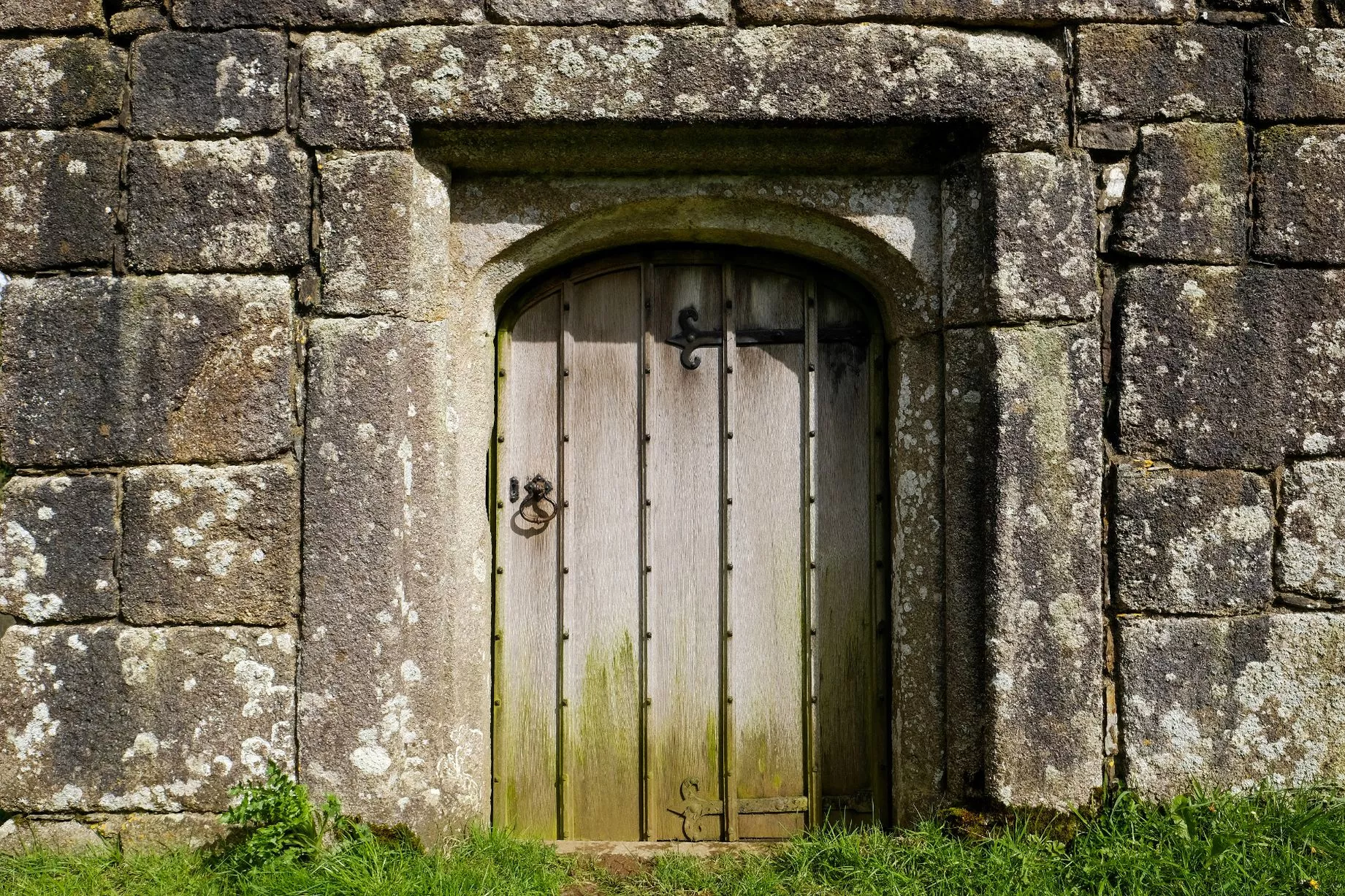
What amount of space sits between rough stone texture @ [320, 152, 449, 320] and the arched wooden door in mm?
468


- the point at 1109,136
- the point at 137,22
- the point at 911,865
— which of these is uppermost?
the point at 137,22

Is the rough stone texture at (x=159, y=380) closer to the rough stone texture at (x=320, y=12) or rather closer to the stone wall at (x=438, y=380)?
the stone wall at (x=438, y=380)

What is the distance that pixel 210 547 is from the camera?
7.60 ft

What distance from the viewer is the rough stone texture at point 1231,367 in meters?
2.35

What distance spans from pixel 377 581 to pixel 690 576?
0.92 metres

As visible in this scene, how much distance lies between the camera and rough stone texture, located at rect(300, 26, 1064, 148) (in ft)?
7.63

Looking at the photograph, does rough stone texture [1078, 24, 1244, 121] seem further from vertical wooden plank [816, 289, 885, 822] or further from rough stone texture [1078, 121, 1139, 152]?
vertical wooden plank [816, 289, 885, 822]

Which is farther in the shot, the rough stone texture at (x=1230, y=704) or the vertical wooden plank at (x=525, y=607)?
the vertical wooden plank at (x=525, y=607)

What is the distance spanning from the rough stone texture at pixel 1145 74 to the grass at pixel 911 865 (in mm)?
1834

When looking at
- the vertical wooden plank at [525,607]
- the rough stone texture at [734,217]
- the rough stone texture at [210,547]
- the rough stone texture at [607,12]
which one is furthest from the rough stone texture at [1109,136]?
the rough stone texture at [210,547]

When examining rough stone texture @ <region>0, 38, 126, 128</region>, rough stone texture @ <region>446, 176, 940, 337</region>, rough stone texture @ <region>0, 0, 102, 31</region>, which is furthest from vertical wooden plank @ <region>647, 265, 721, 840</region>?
rough stone texture @ <region>0, 0, 102, 31</region>

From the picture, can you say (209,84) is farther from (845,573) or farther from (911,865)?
(911,865)

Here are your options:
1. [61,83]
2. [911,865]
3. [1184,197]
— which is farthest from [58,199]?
[1184,197]

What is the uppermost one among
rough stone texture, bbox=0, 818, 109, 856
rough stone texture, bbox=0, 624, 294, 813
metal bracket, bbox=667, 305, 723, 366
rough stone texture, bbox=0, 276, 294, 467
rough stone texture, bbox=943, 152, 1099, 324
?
rough stone texture, bbox=943, 152, 1099, 324
